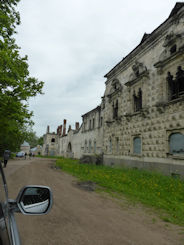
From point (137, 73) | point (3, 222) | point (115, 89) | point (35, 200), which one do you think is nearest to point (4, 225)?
point (3, 222)

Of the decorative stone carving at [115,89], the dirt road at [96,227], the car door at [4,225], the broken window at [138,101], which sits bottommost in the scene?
the dirt road at [96,227]

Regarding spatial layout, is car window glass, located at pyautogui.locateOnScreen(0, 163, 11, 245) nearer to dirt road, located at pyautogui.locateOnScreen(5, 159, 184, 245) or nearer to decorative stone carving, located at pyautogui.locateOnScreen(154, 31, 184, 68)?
dirt road, located at pyautogui.locateOnScreen(5, 159, 184, 245)

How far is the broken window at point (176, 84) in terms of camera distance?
10619 millimetres

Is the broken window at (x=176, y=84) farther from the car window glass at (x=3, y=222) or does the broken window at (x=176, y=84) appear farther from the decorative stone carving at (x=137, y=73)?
the car window glass at (x=3, y=222)

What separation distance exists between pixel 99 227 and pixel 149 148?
9.81 metres

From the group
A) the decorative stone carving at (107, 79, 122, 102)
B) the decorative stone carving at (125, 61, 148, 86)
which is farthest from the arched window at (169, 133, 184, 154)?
the decorative stone carving at (107, 79, 122, 102)

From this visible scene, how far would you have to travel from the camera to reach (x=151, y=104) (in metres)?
12.6

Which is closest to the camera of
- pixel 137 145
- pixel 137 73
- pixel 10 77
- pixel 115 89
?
pixel 10 77

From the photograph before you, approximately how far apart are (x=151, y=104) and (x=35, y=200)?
12.4 meters

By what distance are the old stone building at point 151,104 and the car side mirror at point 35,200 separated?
32.7ft

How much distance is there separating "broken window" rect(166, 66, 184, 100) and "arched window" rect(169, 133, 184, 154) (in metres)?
2.69

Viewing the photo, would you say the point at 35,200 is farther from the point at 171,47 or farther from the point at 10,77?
the point at 171,47

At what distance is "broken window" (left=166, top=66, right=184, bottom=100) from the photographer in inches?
418

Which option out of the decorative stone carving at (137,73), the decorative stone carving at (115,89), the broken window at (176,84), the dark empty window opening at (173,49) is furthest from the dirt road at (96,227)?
the decorative stone carving at (115,89)
